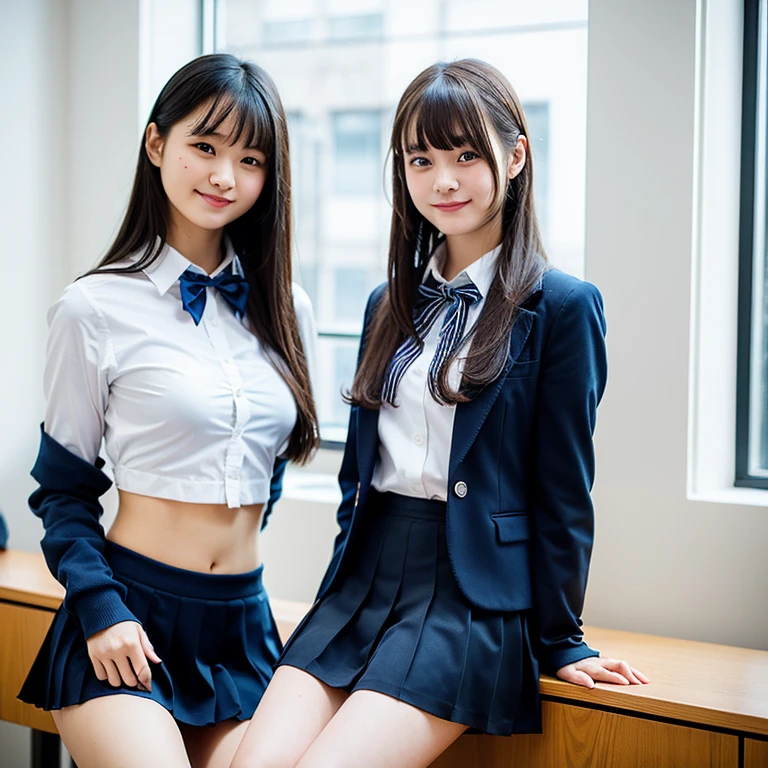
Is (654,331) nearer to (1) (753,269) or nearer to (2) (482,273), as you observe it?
→ (1) (753,269)

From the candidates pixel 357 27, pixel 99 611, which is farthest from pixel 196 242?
pixel 357 27

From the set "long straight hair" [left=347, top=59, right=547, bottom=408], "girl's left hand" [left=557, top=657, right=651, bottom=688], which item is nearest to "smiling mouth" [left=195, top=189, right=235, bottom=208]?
"long straight hair" [left=347, top=59, right=547, bottom=408]

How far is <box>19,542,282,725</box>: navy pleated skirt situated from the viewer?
1849 mm

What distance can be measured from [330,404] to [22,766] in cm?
154

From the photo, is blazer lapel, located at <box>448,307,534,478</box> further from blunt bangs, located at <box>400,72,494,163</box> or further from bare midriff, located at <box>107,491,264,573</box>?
bare midriff, located at <box>107,491,264,573</box>

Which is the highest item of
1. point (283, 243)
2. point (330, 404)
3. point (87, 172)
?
point (87, 172)

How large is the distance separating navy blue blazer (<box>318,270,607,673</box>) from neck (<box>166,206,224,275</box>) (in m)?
0.74

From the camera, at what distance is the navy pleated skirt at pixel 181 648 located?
1.85 m

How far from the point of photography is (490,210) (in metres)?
1.85

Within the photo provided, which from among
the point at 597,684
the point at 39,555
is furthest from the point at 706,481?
the point at 39,555

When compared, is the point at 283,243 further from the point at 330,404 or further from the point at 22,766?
the point at 22,766

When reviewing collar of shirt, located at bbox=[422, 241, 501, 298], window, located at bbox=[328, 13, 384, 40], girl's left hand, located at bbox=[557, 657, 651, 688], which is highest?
window, located at bbox=[328, 13, 384, 40]

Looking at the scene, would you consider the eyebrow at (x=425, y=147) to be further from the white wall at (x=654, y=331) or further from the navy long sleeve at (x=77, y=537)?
the navy long sleeve at (x=77, y=537)

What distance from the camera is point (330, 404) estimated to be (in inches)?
125
